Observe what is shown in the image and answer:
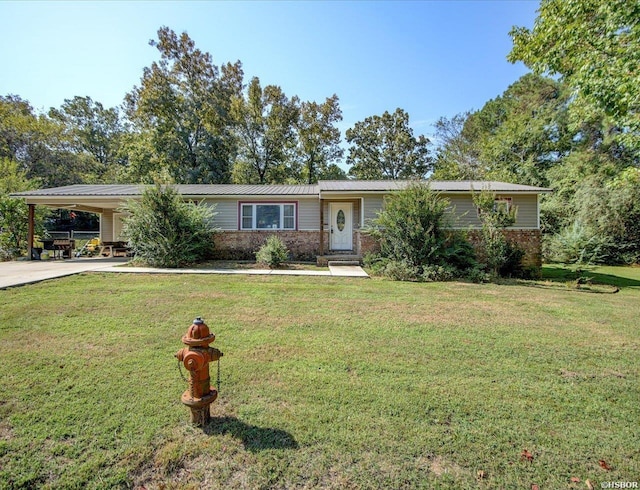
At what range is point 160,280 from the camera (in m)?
8.32

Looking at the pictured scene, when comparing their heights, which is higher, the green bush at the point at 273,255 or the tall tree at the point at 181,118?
the tall tree at the point at 181,118

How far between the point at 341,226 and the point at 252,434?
11.9 m

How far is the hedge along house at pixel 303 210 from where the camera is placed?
1245 cm

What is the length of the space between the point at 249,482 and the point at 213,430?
1.98 ft

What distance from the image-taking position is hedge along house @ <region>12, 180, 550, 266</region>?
40.9ft

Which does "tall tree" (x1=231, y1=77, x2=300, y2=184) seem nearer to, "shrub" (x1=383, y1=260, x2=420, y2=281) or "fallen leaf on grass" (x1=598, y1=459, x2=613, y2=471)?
"shrub" (x1=383, y1=260, x2=420, y2=281)

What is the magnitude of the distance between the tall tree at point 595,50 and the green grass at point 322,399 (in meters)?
6.70

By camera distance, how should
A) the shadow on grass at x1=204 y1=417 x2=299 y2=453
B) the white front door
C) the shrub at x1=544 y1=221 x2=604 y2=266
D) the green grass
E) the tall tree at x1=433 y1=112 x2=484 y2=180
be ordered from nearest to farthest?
the green grass, the shadow on grass at x1=204 y1=417 x2=299 y2=453, the shrub at x1=544 y1=221 x2=604 y2=266, the white front door, the tall tree at x1=433 y1=112 x2=484 y2=180

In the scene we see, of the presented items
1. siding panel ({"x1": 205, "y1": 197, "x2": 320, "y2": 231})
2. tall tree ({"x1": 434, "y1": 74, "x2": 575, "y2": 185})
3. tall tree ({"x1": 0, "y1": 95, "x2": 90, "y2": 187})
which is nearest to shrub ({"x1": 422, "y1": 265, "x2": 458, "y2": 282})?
siding panel ({"x1": 205, "y1": 197, "x2": 320, "y2": 231})

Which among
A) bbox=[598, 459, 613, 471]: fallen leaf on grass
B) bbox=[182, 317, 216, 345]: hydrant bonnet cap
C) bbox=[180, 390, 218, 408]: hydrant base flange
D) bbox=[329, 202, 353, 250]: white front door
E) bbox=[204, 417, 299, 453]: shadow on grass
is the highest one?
bbox=[329, 202, 353, 250]: white front door

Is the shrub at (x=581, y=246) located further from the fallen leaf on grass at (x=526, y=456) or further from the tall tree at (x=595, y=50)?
the fallen leaf on grass at (x=526, y=456)

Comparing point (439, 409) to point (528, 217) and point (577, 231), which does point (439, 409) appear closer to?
point (577, 231)

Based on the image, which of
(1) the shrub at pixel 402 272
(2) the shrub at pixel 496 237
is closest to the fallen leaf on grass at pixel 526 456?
(1) the shrub at pixel 402 272

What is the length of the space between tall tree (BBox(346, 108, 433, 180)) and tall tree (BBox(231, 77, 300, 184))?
6698mm
